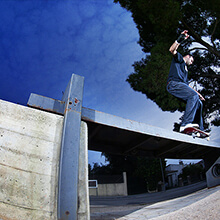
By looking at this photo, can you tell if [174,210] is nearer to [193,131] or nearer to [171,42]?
[193,131]

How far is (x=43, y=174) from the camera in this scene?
1463 millimetres

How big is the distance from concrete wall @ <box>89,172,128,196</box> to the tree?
33.0 ft

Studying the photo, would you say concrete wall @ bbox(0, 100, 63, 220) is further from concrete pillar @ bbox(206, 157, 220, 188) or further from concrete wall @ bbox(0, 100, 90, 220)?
concrete pillar @ bbox(206, 157, 220, 188)

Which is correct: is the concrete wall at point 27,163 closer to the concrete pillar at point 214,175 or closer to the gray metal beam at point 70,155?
the gray metal beam at point 70,155

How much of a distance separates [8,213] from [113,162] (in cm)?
2420

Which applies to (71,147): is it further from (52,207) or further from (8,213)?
(8,213)

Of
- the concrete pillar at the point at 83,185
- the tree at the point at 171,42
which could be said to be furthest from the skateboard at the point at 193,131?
the tree at the point at 171,42

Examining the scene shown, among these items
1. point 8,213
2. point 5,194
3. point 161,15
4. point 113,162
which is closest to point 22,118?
point 5,194

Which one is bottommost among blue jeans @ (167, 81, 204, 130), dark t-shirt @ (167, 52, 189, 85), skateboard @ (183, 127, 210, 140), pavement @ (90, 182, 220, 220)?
pavement @ (90, 182, 220, 220)

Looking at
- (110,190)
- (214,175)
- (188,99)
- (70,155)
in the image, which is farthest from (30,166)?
(110,190)

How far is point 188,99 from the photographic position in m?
3.95

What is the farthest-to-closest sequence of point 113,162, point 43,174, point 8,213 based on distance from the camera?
point 113,162
point 43,174
point 8,213

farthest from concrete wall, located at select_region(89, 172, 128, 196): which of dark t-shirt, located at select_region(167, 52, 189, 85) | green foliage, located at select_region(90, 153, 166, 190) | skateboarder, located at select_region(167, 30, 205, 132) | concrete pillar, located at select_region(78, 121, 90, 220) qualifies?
concrete pillar, located at select_region(78, 121, 90, 220)

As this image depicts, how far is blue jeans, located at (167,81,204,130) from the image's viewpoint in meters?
3.82
